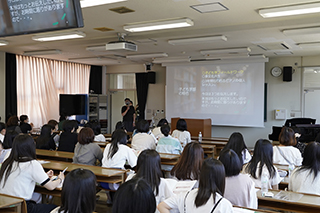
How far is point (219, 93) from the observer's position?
10.5m

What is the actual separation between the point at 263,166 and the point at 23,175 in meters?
2.39

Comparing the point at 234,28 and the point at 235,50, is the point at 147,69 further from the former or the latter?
the point at 234,28

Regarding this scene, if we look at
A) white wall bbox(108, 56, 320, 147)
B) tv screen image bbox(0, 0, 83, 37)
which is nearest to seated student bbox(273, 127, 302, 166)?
tv screen image bbox(0, 0, 83, 37)

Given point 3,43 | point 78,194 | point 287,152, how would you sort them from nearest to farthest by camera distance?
point 78,194 < point 287,152 < point 3,43

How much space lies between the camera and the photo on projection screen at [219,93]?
32.3ft

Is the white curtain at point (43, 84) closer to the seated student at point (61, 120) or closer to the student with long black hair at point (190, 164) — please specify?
the seated student at point (61, 120)

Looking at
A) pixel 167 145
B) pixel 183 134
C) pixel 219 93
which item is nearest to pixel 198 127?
pixel 219 93

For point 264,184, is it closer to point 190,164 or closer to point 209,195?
point 190,164

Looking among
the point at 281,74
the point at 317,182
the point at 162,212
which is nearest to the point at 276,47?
the point at 281,74

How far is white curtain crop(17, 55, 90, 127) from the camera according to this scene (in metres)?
10.3

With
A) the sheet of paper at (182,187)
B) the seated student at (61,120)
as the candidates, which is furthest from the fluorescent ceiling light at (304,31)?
the seated student at (61,120)

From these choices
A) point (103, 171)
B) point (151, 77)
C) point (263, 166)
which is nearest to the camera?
point (263, 166)

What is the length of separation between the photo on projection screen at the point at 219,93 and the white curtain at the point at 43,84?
3.71 meters

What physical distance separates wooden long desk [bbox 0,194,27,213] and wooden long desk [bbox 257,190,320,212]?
207 cm
